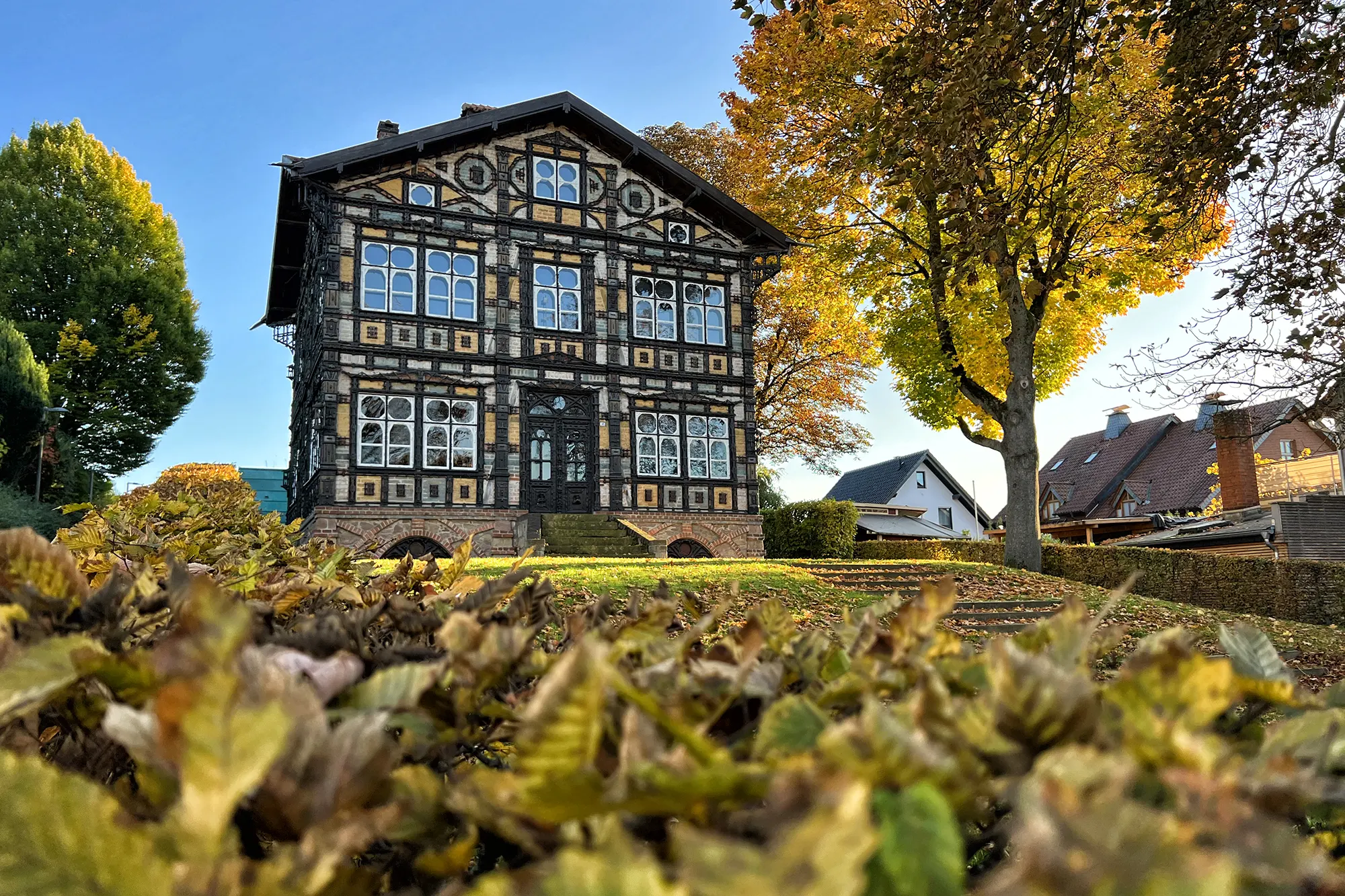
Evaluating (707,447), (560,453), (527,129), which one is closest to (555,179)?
(527,129)

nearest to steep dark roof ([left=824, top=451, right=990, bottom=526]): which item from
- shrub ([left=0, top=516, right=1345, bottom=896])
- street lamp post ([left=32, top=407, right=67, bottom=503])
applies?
street lamp post ([left=32, top=407, right=67, bottom=503])

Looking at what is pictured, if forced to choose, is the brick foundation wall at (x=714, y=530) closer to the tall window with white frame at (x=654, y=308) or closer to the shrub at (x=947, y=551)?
the shrub at (x=947, y=551)

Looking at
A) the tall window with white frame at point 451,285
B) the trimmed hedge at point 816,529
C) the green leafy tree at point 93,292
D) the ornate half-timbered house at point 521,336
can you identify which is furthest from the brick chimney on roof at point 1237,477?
the green leafy tree at point 93,292

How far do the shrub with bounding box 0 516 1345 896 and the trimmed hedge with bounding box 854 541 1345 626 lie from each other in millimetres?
14672

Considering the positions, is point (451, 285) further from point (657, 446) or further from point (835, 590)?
point (835, 590)

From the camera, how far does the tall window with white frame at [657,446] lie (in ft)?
71.6

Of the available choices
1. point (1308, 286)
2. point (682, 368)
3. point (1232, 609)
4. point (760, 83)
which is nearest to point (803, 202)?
point (760, 83)

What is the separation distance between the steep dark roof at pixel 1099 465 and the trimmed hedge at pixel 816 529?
21.3m

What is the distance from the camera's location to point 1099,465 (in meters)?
42.9

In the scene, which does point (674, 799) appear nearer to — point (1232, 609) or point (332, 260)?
point (1232, 609)

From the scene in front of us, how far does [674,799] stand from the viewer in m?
0.67

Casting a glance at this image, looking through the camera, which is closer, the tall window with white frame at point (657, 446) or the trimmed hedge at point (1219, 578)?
the trimmed hedge at point (1219, 578)

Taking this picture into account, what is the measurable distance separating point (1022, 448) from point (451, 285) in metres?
13.9

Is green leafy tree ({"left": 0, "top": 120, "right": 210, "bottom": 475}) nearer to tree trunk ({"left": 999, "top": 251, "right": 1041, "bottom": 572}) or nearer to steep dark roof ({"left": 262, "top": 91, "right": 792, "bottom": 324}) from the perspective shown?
steep dark roof ({"left": 262, "top": 91, "right": 792, "bottom": 324})
